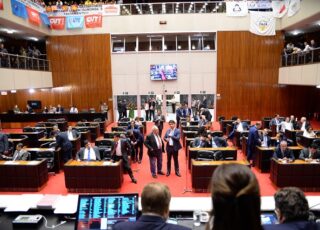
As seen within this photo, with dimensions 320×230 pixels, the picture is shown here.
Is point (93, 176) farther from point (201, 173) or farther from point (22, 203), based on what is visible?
point (22, 203)

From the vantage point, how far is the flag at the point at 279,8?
16.9 metres

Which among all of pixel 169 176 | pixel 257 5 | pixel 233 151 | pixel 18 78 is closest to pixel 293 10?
pixel 257 5

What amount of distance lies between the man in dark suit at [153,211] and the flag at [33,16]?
17.8 meters

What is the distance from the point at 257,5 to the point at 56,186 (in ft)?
52.6

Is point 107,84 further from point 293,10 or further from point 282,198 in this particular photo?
point 282,198

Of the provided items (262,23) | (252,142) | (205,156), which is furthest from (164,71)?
(205,156)

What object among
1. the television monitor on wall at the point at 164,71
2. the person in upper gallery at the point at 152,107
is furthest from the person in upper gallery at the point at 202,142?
the television monitor on wall at the point at 164,71

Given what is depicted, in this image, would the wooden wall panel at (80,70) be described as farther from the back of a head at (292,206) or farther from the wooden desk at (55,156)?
the back of a head at (292,206)

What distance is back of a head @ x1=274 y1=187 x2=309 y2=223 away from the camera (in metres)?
1.90

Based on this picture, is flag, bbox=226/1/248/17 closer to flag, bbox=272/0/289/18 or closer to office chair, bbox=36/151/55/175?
flag, bbox=272/0/289/18

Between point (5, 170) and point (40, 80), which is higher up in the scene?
point (40, 80)

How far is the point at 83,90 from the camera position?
67.2 ft

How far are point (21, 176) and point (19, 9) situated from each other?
11.1m

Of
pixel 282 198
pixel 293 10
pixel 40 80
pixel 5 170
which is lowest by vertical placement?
pixel 5 170
